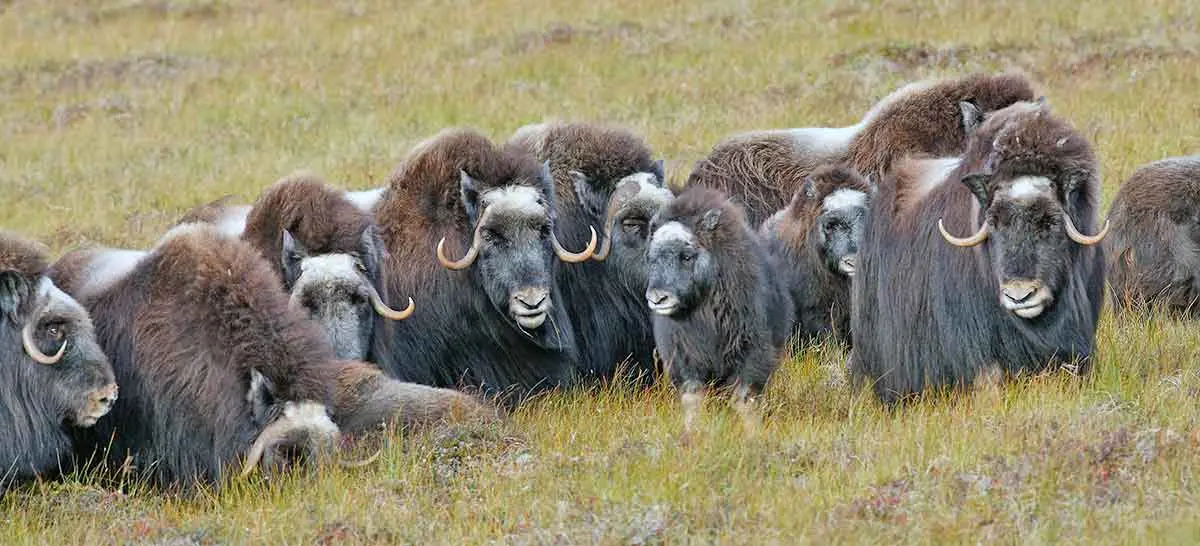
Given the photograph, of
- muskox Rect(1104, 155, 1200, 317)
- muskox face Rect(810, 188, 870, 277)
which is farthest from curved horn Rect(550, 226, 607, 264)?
muskox Rect(1104, 155, 1200, 317)

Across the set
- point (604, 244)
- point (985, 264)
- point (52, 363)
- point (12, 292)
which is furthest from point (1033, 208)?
point (12, 292)

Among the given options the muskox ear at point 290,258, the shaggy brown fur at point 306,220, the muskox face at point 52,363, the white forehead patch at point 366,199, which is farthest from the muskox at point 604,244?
the muskox face at point 52,363

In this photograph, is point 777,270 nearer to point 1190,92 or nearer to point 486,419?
point 486,419

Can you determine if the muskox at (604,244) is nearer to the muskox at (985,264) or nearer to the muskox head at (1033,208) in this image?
the muskox at (985,264)

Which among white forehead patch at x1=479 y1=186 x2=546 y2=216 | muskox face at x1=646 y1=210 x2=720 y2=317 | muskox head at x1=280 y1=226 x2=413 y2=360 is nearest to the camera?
muskox face at x1=646 y1=210 x2=720 y2=317

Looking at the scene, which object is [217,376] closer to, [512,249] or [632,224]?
[512,249]

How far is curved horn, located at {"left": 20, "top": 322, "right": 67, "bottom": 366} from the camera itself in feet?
19.5

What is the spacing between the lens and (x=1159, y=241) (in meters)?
8.16

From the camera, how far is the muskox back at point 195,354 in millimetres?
5918

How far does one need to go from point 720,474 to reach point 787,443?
0.41 m

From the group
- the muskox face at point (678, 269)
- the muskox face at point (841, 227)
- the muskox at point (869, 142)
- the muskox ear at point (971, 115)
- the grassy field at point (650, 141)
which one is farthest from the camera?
the muskox at point (869, 142)

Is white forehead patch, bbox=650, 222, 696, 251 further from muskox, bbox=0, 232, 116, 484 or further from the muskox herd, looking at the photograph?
muskox, bbox=0, 232, 116, 484

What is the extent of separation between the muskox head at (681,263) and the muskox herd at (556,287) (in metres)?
0.01

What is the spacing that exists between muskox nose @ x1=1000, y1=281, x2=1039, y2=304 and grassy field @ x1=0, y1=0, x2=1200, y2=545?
0.34 metres
